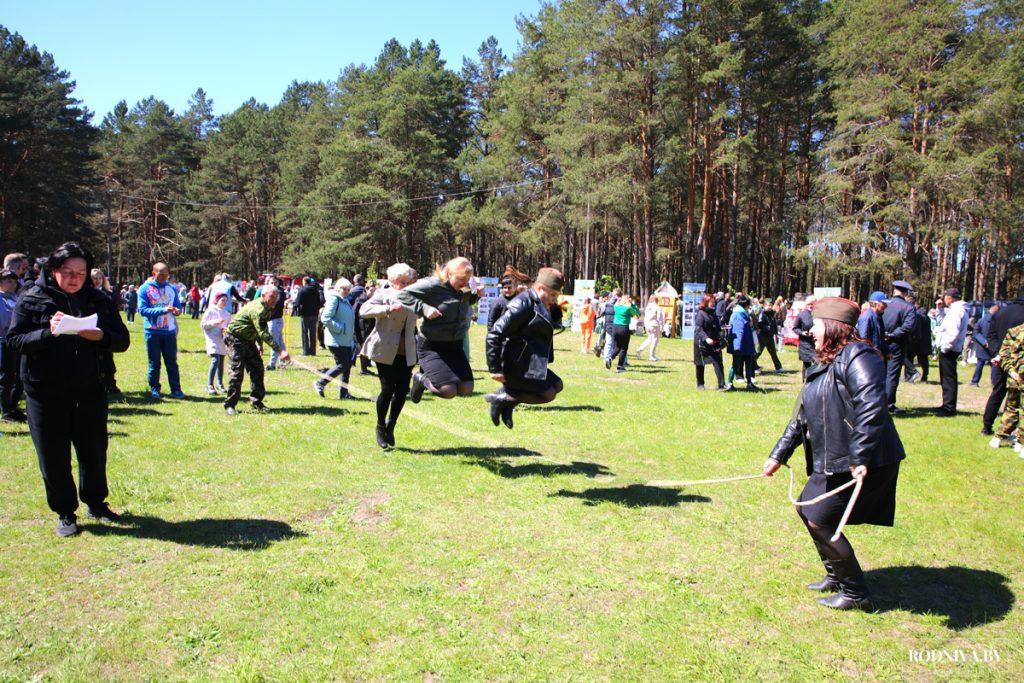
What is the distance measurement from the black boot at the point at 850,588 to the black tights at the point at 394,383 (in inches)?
188

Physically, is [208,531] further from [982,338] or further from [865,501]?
[982,338]

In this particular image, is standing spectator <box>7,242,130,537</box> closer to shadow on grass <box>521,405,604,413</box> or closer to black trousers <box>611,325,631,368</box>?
shadow on grass <box>521,405,604,413</box>

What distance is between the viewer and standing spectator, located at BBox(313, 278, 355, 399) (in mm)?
10808

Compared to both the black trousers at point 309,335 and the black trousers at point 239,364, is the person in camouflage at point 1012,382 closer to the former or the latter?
the black trousers at point 239,364

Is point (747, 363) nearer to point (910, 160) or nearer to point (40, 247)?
point (910, 160)

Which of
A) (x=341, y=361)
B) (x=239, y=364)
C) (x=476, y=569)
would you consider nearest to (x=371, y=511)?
(x=476, y=569)

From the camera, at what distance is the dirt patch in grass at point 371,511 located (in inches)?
215

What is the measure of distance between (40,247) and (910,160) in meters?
50.1

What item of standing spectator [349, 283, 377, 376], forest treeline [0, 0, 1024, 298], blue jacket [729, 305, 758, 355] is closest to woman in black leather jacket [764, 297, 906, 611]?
standing spectator [349, 283, 377, 376]

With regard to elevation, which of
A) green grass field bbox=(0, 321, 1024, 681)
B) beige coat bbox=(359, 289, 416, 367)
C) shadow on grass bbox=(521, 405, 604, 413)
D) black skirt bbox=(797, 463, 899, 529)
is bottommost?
green grass field bbox=(0, 321, 1024, 681)

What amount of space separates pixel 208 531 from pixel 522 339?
10.2 ft

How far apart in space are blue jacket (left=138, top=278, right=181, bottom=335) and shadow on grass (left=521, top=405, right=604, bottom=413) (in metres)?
5.64

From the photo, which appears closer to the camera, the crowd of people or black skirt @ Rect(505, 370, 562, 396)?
the crowd of people

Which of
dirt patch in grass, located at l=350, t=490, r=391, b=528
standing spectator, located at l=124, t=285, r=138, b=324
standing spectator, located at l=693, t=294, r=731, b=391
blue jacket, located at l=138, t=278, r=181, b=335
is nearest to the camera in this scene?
dirt patch in grass, located at l=350, t=490, r=391, b=528
